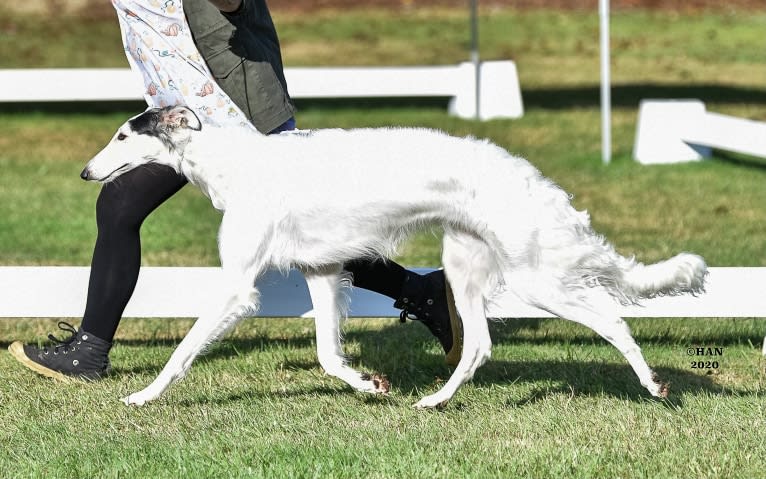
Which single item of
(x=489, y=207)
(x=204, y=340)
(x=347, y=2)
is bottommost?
(x=347, y=2)

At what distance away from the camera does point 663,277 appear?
4.56m

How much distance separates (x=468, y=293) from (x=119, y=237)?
1.35 meters

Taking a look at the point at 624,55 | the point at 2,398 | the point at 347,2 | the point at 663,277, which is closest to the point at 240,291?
the point at 2,398

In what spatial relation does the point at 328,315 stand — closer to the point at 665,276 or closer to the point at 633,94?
the point at 665,276

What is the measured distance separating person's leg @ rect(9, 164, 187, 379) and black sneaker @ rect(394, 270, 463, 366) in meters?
1.06

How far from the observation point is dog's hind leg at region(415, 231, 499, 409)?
4.73 m

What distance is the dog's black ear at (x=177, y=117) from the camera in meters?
4.54

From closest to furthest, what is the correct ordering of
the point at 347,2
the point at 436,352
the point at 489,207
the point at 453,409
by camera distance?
the point at 489,207 < the point at 453,409 < the point at 436,352 < the point at 347,2

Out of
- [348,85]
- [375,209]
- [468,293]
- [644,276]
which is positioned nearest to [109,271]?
[375,209]

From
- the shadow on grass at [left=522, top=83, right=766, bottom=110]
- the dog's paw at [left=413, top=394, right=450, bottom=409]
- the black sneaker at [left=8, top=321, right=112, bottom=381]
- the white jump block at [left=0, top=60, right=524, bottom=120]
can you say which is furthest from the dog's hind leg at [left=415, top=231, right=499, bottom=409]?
the shadow on grass at [left=522, top=83, right=766, bottom=110]

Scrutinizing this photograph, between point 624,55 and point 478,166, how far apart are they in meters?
17.4

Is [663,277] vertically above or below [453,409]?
above

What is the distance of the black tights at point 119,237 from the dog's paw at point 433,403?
24.5 inches

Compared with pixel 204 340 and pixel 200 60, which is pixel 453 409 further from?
pixel 200 60
